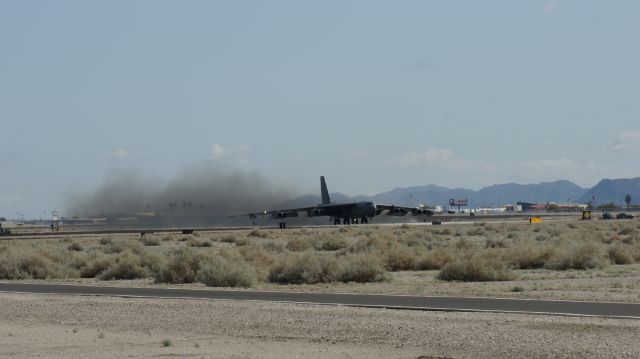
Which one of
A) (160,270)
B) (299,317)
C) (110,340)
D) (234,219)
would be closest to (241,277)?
(160,270)

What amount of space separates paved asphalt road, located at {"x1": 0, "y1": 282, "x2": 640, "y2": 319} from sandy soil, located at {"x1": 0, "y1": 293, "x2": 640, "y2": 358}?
0.97 m

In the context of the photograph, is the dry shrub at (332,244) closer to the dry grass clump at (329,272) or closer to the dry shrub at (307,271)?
the dry shrub at (307,271)

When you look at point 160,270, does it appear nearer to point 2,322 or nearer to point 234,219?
point 2,322

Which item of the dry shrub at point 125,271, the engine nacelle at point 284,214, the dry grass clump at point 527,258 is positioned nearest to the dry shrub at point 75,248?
the dry shrub at point 125,271

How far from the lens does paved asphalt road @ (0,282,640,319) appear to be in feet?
63.5

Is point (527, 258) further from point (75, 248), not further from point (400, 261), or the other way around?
point (75, 248)

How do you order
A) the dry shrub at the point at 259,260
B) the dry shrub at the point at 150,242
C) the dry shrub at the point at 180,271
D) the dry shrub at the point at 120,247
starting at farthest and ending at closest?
the dry shrub at the point at 150,242 → the dry shrub at the point at 120,247 → the dry shrub at the point at 259,260 → the dry shrub at the point at 180,271

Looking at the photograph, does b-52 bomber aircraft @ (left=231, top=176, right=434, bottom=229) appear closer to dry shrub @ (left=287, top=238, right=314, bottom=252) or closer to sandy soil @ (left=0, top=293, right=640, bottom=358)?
dry shrub @ (left=287, top=238, right=314, bottom=252)

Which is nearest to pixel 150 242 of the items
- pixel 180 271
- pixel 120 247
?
pixel 120 247

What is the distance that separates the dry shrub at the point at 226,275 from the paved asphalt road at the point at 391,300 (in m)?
1.59

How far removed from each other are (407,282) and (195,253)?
25.5 ft

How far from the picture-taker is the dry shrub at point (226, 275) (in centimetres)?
2839

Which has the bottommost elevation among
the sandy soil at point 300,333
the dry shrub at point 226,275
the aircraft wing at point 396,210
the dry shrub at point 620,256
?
the sandy soil at point 300,333

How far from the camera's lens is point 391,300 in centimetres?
2244
